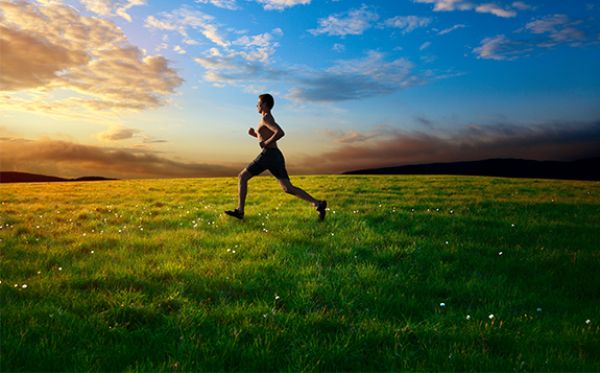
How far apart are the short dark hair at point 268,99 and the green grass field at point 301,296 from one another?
3.11m

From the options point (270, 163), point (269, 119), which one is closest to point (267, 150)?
point (270, 163)

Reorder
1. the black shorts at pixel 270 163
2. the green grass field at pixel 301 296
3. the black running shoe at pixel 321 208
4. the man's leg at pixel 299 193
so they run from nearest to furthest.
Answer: the green grass field at pixel 301 296
the black shorts at pixel 270 163
the man's leg at pixel 299 193
the black running shoe at pixel 321 208

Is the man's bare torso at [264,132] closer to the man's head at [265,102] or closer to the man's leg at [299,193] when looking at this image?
the man's head at [265,102]

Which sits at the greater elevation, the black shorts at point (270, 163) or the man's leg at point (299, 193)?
the black shorts at point (270, 163)

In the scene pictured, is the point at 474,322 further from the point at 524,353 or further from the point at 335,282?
the point at 335,282

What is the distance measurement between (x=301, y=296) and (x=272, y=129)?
609 centimetres

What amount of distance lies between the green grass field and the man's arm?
7.20ft

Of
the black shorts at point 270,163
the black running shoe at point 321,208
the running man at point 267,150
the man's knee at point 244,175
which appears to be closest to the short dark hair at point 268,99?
the running man at point 267,150

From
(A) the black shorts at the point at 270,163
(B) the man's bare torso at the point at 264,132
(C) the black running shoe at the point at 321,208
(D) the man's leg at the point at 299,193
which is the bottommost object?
(C) the black running shoe at the point at 321,208

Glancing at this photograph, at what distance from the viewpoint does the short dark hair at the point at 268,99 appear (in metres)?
11.6

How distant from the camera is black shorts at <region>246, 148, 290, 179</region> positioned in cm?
1178

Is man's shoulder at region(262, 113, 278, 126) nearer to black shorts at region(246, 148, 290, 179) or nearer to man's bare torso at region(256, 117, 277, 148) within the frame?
man's bare torso at region(256, 117, 277, 148)

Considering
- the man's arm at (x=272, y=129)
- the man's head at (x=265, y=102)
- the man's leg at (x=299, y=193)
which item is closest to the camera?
the man's arm at (x=272, y=129)

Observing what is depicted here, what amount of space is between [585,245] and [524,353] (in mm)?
6598
